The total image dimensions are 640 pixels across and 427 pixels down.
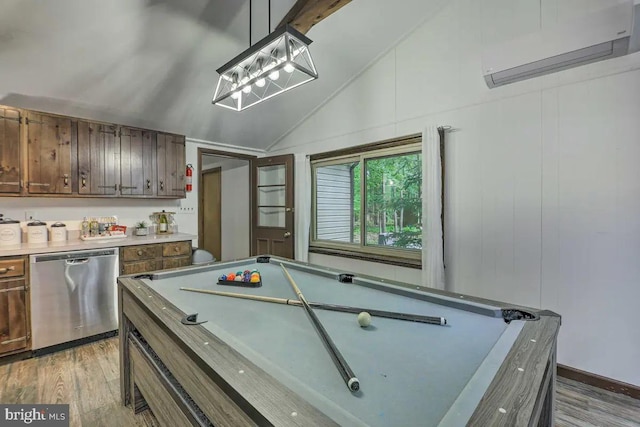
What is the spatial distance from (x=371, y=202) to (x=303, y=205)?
0.97 metres

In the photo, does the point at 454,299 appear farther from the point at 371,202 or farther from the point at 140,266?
the point at 140,266

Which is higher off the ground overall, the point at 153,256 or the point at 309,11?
the point at 309,11

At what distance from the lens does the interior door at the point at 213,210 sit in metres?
5.76

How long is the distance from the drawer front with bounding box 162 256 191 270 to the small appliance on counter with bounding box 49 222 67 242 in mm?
962

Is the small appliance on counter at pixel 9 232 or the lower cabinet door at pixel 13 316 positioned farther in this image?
the small appliance on counter at pixel 9 232

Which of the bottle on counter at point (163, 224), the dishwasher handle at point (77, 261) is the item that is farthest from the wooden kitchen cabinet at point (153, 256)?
the bottle on counter at point (163, 224)

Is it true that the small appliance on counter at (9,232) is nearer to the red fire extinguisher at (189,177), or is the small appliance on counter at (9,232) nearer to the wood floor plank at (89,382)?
the wood floor plank at (89,382)

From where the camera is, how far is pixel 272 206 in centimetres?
453

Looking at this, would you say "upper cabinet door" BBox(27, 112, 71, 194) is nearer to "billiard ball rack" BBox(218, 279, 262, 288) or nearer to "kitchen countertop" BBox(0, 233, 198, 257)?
"kitchen countertop" BBox(0, 233, 198, 257)

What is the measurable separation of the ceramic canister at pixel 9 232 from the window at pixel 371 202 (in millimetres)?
3081

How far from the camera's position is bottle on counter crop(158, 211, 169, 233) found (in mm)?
3676

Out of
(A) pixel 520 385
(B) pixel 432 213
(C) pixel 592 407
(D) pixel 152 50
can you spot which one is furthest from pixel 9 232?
(C) pixel 592 407

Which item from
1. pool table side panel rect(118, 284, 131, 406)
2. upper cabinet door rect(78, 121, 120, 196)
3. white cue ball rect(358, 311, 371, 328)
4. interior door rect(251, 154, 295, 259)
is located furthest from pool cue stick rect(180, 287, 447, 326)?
interior door rect(251, 154, 295, 259)

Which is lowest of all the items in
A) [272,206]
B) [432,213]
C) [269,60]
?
[432,213]
